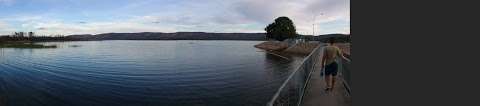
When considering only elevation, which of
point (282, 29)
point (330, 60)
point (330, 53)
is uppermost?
point (282, 29)

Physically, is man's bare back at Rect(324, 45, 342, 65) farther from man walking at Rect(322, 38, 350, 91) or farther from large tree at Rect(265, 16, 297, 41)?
large tree at Rect(265, 16, 297, 41)

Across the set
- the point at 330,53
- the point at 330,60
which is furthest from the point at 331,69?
the point at 330,53

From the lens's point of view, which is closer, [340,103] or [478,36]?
[478,36]

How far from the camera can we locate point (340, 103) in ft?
25.8

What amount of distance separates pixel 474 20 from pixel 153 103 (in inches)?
691

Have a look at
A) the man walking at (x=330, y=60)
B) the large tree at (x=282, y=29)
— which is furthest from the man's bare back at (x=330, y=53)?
the large tree at (x=282, y=29)

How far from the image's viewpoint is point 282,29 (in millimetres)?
97938

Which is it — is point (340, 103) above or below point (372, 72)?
below

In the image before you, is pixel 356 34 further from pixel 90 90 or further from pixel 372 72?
pixel 90 90

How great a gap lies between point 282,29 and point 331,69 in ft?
293

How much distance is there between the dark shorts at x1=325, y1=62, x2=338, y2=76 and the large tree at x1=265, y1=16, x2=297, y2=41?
88.5 meters

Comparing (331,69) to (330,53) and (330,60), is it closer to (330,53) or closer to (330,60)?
(330,60)

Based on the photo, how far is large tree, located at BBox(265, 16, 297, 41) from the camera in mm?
97750

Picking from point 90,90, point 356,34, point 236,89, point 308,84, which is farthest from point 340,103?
point 90,90
